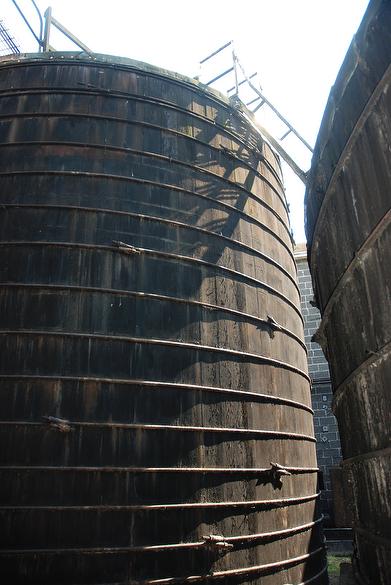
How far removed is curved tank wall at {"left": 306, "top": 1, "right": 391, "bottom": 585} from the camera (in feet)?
14.1

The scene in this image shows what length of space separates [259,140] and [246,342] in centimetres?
430

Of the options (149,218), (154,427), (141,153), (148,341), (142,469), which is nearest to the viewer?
(142,469)


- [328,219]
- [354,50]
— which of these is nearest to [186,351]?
[328,219]

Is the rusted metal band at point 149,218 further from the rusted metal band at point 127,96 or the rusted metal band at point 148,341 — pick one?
the rusted metal band at point 127,96

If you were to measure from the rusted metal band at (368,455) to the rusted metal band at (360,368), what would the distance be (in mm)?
697

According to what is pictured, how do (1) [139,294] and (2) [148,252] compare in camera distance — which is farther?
(2) [148,252]

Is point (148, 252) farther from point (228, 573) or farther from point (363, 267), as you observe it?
point (228, 573)

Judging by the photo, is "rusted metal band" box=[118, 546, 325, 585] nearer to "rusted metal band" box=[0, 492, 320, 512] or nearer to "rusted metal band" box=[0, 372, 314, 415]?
"rusted metal band" box=[0, 492, 320, 512]

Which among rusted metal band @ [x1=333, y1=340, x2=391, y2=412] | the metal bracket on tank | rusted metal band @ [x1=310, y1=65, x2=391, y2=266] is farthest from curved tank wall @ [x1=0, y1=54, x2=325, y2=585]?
rusted metal band @ [x1=310, y1=65, x2=391, y2=266]

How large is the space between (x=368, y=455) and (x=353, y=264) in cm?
185

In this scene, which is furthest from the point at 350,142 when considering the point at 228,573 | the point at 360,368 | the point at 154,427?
→ the point at 228,573

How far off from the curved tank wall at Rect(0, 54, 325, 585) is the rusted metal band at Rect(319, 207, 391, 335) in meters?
1.29

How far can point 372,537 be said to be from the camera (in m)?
4.74

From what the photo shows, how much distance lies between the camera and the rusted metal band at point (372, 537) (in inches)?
174
